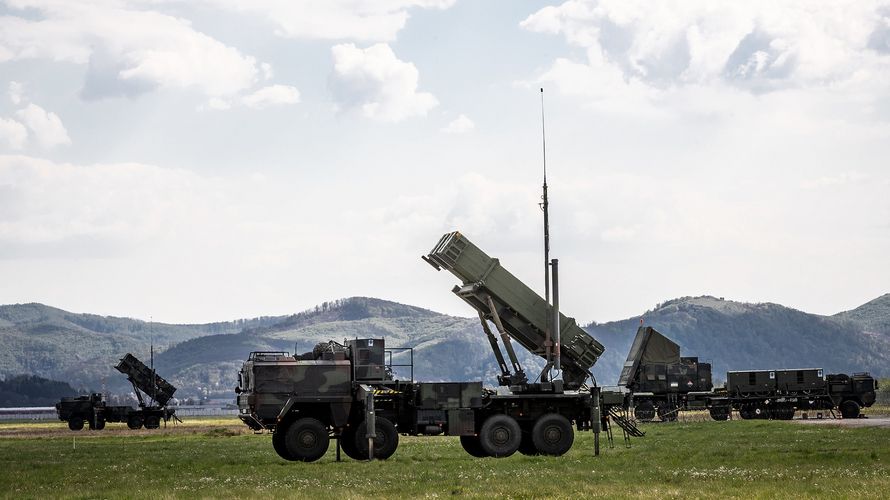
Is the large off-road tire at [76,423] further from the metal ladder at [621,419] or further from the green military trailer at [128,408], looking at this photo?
the metal ladder at [621,419]

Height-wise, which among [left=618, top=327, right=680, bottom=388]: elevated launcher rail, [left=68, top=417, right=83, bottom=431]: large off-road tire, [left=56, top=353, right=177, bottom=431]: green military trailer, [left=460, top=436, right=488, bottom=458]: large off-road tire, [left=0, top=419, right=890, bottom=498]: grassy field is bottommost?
[left=0, top=419, right=890, bottom=498]: grassy field

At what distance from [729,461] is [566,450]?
6056 mm

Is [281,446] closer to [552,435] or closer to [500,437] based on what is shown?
[500,437]

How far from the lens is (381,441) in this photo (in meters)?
33.3

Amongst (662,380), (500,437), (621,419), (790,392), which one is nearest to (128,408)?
(662,380)

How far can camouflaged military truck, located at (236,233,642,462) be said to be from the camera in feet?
107

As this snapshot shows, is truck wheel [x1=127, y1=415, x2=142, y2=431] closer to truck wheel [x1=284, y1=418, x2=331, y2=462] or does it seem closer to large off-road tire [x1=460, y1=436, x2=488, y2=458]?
large off-road tire [x1=460, y1=436, x2=488, y2=458]

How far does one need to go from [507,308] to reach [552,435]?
413 centimetres

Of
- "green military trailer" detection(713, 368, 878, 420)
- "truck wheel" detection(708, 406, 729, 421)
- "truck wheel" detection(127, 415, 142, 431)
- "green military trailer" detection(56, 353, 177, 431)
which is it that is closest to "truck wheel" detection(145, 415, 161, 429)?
"green military trailer" detection(56, 353, 177, 431)

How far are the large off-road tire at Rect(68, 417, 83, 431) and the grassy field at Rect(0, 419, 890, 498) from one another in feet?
120

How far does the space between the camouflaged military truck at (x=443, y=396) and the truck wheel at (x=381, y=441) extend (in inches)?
1.0

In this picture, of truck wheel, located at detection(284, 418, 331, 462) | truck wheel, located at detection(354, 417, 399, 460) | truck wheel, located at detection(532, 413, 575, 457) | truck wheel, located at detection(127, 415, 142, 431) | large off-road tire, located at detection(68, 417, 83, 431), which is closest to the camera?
truck wheel, located at detection(284, 418, 331, 462)

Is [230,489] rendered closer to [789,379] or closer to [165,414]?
[789,379]

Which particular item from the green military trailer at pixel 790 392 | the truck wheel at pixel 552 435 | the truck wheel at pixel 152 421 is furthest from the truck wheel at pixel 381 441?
the truck wheel at pixel 152 421
